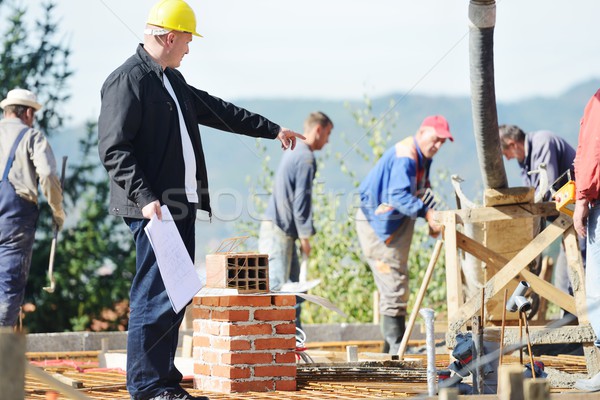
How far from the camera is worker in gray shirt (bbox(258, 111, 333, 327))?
10320 millimetres

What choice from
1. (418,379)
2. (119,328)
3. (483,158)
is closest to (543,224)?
(483,158)

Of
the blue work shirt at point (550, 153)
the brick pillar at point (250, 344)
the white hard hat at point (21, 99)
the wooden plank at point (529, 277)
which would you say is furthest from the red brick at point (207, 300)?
the blue work shirt at point (550, 153)

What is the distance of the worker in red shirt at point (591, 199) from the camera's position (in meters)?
6.35

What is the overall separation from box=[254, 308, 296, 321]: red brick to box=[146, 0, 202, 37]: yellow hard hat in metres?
1.77

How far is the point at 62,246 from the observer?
13.6m

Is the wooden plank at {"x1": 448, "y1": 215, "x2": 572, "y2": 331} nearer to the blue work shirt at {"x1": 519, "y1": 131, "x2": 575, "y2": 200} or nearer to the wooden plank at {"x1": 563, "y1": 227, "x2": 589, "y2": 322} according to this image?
the wooden plank at {"x1": 563, "y1": 227, "x2": 589, "y2": 322}

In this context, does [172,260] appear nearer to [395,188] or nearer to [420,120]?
[395,188]

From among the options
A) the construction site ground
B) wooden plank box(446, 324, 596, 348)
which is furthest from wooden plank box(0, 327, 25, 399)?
wooden plank box(446, 324, 596, 348)

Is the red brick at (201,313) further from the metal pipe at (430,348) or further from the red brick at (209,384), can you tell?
the metal pipe at (430,348)

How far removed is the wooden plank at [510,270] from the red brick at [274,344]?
1.31 metres

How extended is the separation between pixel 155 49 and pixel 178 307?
4.69ft

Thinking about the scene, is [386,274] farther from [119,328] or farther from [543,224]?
[119,328]

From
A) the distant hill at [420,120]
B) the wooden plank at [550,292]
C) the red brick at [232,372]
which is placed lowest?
the red brick at [232,372]

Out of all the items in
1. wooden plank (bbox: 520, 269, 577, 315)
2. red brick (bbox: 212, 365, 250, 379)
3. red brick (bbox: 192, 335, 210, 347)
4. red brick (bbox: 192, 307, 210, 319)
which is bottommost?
red brick (bbox: 212, 365, 250, 379)
